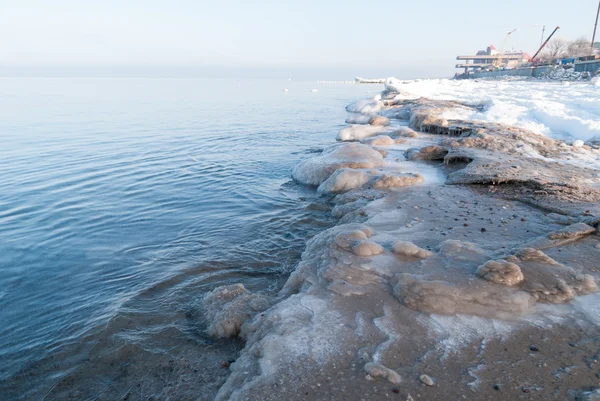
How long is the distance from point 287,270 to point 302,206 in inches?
116

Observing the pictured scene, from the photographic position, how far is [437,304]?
3.53 m

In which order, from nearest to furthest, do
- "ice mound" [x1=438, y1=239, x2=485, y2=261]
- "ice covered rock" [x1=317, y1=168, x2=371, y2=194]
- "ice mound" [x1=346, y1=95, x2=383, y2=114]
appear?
"ice mound" [x1=438, y1=239, x2=485, y2=261] < "ice covered rock" [x1=317, y1=168, x2=371, y2=194] < "ice mound" [x1=346, y1=95, x2=383, y2=114]

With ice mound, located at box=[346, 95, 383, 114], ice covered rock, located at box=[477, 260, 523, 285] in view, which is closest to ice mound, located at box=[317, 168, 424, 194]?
ice covered rock, located at box=[477, 260, 523, 285]

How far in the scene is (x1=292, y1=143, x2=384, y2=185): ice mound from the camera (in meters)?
9.48

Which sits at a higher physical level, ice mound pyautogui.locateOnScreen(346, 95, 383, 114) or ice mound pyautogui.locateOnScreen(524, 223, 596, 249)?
ice mound pyautogui.locateOnScreen(524, 223, 596, 249)

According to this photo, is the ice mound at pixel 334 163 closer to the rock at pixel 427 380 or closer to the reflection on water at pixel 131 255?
the reflection on water at pixel 131 255

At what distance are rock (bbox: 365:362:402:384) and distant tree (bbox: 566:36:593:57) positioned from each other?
72.6 m

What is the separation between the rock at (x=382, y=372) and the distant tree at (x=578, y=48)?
72.6 metres

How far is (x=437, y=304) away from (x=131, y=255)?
182 inches

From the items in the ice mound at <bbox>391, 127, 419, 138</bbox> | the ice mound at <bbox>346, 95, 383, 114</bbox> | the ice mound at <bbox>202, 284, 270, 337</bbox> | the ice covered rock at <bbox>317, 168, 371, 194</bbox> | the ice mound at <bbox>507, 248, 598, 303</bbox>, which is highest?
the ice mound at <bbox>507, 248, 598, 303</bbox>

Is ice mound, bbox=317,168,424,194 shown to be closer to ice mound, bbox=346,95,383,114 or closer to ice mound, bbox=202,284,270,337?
ice mound, bbox=202,284,270,337

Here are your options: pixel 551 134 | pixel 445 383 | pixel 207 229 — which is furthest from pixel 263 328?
pixel 551 134

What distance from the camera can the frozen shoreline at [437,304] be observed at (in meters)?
Result: 2.70

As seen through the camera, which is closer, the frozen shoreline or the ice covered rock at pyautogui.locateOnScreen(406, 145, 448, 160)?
the frozen shoreline
